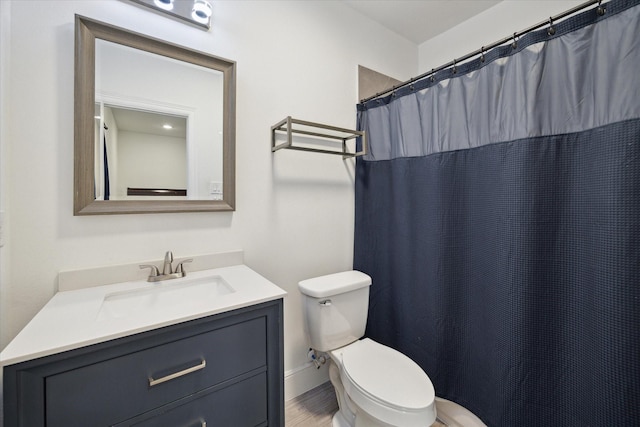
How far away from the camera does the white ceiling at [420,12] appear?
5.98ft

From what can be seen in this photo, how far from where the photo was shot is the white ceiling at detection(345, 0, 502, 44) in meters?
1.82

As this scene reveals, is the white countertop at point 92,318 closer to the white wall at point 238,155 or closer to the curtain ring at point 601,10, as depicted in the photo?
the white wall at point 238,155

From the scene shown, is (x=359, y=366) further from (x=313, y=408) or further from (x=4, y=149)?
(x=4, y=149)

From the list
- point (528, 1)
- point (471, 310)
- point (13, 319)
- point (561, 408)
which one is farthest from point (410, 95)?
point (13, 319)

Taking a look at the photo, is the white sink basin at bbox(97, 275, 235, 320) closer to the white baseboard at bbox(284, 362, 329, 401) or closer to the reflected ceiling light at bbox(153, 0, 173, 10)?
the white baseboard at bbox(284, 362, 329, 401)

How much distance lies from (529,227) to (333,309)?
1046mm

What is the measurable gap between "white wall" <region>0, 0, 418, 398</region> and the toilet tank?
24 cm

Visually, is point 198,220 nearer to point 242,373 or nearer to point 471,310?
point 242,373

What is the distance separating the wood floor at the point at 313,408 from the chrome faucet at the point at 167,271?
102 centimetres

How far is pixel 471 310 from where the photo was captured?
1.41m

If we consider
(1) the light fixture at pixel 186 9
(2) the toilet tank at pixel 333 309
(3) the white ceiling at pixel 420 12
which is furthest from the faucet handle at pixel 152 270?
(3) the white ceiling at pixel 420 12

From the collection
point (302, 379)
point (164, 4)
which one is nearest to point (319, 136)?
point (164, 4)

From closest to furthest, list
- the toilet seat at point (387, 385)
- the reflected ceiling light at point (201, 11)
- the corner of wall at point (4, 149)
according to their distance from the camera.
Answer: the corner of wall at point (4, 149) < the toilet seat at point (387, 385) < the reflected ceiling light at point (201, 11)

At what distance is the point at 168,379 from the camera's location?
81 cm
